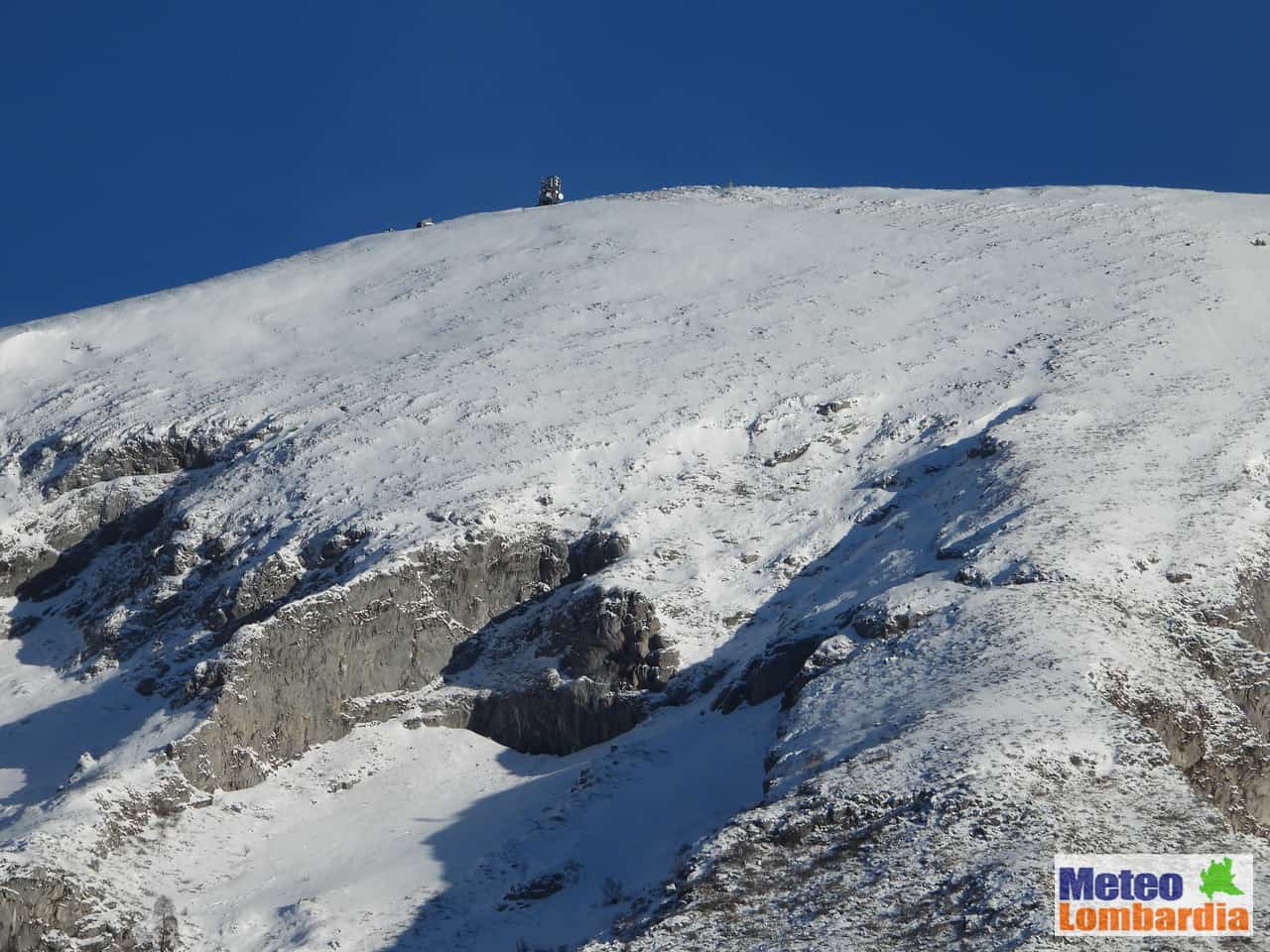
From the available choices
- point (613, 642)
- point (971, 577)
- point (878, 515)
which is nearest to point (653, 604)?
point (613, 642)

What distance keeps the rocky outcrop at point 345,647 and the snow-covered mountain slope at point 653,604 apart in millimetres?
131

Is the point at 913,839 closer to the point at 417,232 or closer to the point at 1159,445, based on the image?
the point at 1159,445

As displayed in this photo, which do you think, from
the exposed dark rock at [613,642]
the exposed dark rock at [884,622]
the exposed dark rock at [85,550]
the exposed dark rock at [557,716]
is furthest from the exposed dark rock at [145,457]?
the exposed dark rock at [884,622]

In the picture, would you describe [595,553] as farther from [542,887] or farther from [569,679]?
[542,887]

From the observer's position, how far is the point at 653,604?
205 feet

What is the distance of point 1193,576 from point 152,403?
50.5 meters

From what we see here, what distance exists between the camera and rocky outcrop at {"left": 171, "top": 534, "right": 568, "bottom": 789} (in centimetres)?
5903

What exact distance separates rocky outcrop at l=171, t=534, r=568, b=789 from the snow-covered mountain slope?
0.13m

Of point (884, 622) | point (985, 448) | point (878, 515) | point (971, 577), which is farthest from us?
point (985, 448)

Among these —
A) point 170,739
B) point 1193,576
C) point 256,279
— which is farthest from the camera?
point 256,279

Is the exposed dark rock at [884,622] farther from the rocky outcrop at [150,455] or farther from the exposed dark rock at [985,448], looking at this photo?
the rocky outcrop at [150,455]

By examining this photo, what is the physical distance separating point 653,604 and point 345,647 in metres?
10.8

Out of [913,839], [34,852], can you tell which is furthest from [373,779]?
[913,839]

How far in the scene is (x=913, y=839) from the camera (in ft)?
140
